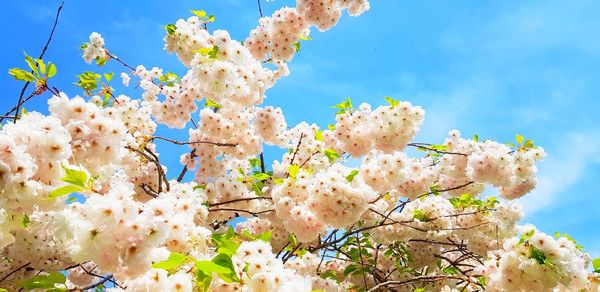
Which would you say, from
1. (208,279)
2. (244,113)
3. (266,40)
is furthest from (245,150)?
(208,279)

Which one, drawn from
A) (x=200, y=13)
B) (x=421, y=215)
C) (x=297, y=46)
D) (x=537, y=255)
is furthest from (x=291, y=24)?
(x=537, y=255)

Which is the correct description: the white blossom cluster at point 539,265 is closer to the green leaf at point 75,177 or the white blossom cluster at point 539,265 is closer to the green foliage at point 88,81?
the green leaf at point 75,177

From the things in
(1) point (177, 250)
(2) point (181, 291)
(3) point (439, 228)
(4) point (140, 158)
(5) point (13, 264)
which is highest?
(4) point (140, 158)

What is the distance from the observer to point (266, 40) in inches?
334

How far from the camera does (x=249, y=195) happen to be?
7.44 meters

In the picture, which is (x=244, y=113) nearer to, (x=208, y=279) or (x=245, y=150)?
(x=245, y=150)

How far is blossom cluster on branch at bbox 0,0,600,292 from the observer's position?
8.73 feet

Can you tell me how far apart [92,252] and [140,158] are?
5.19m

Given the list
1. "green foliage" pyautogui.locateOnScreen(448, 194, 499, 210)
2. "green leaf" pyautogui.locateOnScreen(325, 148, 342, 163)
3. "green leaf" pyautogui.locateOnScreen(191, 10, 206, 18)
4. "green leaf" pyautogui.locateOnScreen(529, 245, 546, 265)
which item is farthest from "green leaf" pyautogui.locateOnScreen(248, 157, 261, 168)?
"green leaf" pyautogui.locateOnScreen(529, 245, 546, 265)

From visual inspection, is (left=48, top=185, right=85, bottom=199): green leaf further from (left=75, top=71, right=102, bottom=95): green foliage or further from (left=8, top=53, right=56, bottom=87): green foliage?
(left=75, top=71, right=102, bottom=95): green foliage

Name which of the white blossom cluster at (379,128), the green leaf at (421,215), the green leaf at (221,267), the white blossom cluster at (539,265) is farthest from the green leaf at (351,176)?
the green leaf at (421,215)

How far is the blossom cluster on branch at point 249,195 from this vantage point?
8.73 feet

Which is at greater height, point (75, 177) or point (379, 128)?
point (379, 128)

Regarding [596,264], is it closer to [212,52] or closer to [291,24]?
[212,52]
